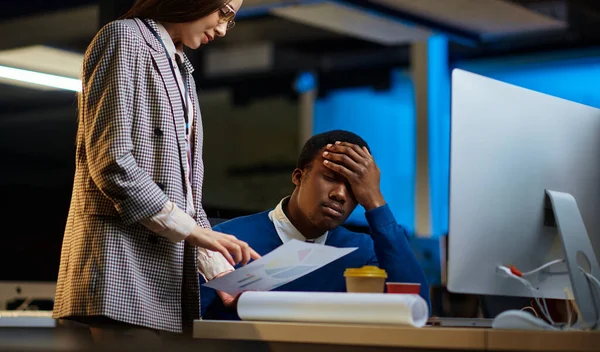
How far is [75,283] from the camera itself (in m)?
1.66

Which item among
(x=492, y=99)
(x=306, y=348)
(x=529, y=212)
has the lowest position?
(x=306, y=348)

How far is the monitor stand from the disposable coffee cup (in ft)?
1.12

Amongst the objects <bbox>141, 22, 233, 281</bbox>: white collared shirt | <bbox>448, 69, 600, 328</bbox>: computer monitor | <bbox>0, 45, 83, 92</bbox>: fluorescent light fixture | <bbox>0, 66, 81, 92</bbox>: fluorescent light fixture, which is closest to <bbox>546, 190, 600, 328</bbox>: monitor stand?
<bbox>448, 69, 600, 328</bbox>: computer monitor

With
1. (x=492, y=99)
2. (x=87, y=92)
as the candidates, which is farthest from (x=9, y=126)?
(x=492, y=99)

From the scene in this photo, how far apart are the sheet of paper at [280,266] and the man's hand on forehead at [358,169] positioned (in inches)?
20.1

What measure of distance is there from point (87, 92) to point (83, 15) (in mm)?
3167

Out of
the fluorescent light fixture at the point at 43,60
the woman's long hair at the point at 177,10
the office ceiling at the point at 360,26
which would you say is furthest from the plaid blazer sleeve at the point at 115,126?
the fluorescent light fixture at the point at 43,60

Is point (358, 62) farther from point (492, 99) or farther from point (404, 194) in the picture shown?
point (492, 99)

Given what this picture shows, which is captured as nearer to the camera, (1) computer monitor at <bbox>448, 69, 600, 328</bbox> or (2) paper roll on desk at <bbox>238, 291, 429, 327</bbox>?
(2) paper roll on desk at <bbox>238, 291, 429, 327</bbox>

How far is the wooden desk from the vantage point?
4.22 ft

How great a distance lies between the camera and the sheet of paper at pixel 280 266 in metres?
1.49

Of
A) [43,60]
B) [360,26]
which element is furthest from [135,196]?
[360,26]

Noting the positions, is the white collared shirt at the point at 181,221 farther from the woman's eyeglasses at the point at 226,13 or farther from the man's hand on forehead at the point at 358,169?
the man's hand on forehead at the point at 358,169

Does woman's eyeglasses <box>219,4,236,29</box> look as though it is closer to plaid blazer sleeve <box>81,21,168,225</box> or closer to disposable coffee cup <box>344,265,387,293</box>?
plaid blazer sleeve <box>81,21,168,225</box>
